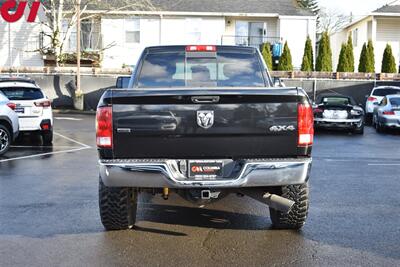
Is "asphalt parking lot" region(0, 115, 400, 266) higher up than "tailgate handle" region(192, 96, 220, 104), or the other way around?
"tailgate handle" region(192, 96, 220, 104)

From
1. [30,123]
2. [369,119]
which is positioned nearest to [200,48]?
[30,123]

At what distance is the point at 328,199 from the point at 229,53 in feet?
8.40

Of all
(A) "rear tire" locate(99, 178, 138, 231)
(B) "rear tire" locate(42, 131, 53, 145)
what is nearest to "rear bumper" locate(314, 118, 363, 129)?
(B) "rear tire" locate(42, 131, 53, 145)

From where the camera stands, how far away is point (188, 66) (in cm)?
736

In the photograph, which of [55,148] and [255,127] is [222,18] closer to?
[55,148]

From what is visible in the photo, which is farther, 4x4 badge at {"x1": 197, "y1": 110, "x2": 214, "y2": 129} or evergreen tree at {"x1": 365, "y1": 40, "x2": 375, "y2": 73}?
evergreen tree at {"x1": 365, "y1": 40, "x2": 375, "y2": 73}

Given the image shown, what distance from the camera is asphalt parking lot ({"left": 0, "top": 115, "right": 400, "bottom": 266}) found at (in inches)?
216

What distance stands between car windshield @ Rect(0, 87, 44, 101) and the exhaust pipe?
389 inches

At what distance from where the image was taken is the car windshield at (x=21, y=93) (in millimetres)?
14227

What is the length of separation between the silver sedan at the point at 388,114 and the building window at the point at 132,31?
1718 cm

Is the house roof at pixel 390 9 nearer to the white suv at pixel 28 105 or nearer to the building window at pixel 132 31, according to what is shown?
the building window at pixel 132 31

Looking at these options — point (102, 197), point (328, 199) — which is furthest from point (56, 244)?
point (328, 199)

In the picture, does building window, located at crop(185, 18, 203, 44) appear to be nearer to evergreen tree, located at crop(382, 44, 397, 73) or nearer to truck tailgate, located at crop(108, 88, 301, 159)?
evergreen tree, located at crop(382, 44, 397, 73)

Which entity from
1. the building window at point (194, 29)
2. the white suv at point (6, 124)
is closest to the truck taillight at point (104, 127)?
the white suv at point (6, 124)
